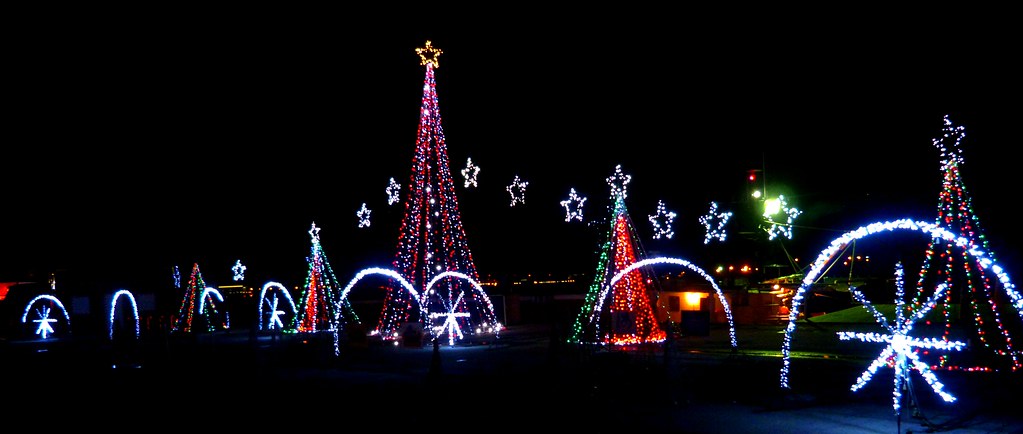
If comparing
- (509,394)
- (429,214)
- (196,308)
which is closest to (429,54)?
(429,214)

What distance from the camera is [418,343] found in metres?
27.3

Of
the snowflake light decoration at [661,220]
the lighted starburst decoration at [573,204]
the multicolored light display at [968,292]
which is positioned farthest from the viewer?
the snowflake light decoration at [661,220]

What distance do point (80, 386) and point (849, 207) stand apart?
35425mm

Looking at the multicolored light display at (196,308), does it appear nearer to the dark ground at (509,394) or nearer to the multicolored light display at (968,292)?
the dark ground at (509,394)

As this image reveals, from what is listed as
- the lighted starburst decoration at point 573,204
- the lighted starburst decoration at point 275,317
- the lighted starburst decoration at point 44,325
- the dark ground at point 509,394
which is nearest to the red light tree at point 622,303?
the dark ground at point 509,394

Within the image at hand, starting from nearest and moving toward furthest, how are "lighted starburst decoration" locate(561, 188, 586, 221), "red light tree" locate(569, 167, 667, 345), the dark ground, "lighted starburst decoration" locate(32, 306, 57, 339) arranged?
the dark ground < "red light tree" locate(569, 167, 667, 345) < "lighted starburst decoration" locate(561, 188, 586, 221) < "lighted starburst decoration" locate(32, 306, 57, 339)

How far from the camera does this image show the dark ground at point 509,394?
41.1 ft

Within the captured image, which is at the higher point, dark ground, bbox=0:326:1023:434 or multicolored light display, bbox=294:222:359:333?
multicolored light display, bbox=294:222:359:333

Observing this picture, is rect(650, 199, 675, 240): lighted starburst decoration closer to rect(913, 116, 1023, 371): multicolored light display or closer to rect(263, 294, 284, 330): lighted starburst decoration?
Result: rect(913, 116, 1023, 371): multicolored light display

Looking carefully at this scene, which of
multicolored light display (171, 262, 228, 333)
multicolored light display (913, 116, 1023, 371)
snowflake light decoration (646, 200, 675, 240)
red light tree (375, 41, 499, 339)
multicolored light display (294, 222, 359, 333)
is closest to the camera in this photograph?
multicolored light display (913, 116, 1023, 371)

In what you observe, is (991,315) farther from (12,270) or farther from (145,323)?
(12,270)

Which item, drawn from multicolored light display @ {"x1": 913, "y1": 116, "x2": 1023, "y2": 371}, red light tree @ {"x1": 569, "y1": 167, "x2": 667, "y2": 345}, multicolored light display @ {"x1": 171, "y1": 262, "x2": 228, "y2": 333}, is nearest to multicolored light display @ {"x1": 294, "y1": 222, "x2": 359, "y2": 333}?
multicolored light display @ {"x1": 171, "y1": 262, "x2": 228, "y2": 333}

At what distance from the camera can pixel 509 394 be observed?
15.5 m

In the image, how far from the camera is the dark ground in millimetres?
12523
